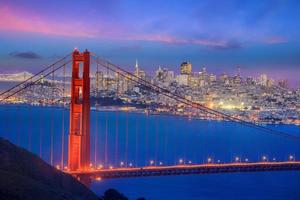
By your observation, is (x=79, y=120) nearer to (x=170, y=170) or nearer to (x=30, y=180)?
(x=170, y=170)

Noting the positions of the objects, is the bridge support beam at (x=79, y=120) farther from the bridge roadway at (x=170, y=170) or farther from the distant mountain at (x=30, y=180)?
the distant mountain at (x=30, y=180)

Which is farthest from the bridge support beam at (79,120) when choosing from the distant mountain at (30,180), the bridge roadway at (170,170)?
the distant mountain at (30,180)

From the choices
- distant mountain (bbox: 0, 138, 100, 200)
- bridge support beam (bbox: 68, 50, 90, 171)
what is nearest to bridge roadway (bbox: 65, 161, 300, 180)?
bridge support beam (bbox: 68, 50, 90, 171)

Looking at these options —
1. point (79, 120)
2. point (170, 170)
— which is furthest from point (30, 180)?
point (170, 170)

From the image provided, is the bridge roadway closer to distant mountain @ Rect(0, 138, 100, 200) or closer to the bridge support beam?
the bridge support beam

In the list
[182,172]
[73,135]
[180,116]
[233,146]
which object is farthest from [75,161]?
[180,116]

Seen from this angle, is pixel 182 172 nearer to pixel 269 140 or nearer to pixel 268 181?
pixel 268 181
